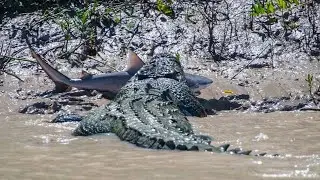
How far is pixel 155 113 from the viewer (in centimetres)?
597

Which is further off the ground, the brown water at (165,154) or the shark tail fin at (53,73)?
the shark tail fin at (53,73)

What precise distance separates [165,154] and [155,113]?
4.48 feet

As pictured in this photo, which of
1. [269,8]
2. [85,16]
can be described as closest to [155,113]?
[269,8]

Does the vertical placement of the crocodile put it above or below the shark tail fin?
below

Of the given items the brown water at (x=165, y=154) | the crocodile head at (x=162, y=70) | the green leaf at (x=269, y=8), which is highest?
the green leaf at (x=269, y=8)

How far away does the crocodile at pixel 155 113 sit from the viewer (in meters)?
4.95

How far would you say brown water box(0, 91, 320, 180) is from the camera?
391 cm

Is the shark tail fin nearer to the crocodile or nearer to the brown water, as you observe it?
the crocodile

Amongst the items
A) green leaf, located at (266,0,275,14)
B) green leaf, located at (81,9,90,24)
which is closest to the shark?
green leaf, located at (81,9,90,24)

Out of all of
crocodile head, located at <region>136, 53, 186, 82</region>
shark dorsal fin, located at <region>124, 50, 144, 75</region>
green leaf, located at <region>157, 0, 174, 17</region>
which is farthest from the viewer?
green leaf, located at <region>157, 0, 174, 17</region>

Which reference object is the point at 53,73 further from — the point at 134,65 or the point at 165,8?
the point at 165,8

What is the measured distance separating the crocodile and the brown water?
12 centimetres

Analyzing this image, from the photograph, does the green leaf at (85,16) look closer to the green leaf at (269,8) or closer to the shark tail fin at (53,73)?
the shark tail fin at (53,73)

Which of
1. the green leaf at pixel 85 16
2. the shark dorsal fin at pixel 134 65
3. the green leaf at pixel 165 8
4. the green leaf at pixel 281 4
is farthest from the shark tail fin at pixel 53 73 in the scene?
the green leaf at pixel 281 4
